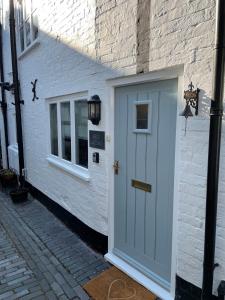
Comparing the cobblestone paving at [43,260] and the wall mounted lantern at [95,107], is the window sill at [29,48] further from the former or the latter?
the cobblestone paving at [43,260]

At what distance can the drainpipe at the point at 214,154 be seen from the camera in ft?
6.42

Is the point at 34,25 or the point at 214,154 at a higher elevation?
the point at 34,25

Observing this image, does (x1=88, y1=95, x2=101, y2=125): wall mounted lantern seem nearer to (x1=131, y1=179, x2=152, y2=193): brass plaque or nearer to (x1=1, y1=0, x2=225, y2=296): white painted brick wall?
(x1=1, y1=0, x2=225, y2=296): white painted brick wall

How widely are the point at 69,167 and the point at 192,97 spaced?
2823 mm

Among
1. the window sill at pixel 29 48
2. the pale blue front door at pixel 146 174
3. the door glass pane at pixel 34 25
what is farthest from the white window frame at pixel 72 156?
the door glass pane at pixel 34 25

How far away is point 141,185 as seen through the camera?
312 centimetres

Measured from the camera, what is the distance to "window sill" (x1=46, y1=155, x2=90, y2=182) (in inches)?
158

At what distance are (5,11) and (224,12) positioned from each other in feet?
24.1

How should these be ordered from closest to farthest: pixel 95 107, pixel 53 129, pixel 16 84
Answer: pixel 95 107, pixel 53 129, pixel 16 84

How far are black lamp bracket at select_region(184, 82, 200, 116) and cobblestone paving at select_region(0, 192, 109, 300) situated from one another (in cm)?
246

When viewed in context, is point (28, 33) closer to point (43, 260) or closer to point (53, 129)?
point (53, 129)

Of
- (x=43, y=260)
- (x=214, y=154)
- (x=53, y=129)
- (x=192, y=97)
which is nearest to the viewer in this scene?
(x=214, y=154)

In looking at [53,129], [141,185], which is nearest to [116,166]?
[141,185]

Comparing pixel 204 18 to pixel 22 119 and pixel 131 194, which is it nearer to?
pixel 131 194
